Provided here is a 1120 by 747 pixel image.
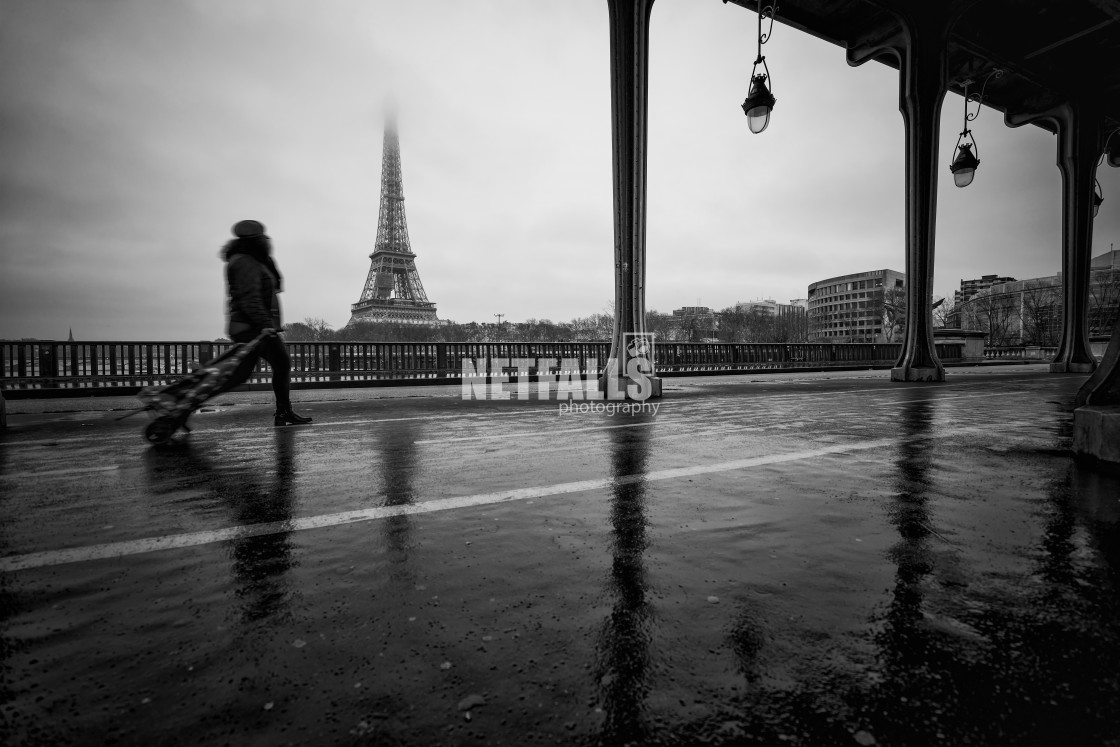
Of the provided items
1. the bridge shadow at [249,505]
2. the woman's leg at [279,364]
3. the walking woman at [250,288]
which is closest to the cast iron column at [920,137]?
the woman's leg at [279,364]

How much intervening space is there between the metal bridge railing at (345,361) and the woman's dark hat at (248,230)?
5311mm

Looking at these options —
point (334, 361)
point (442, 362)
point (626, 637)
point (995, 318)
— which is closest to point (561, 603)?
point (626, 637)

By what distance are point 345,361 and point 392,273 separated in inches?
2667

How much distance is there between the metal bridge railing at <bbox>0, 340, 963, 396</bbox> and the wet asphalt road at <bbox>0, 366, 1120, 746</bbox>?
9002 millimetres

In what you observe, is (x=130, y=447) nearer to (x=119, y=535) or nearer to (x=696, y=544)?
(x=119, y=535)

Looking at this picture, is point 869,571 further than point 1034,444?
No

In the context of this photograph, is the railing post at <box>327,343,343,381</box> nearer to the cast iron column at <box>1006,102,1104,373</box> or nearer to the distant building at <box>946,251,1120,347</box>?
the cast iron column at <box>1006,102,1104,373</box>

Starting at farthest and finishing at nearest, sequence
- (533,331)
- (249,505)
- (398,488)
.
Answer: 1. (533,331)
2. (398,488)
3. (249,505)

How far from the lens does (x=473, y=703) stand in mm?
1242

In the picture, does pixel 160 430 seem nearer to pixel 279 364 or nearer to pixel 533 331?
pixel 279 364

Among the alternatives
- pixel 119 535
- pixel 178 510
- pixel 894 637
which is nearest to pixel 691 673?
pixel 894 637

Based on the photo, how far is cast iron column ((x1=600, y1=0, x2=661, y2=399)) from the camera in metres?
9.80

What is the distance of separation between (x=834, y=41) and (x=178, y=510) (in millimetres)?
19113

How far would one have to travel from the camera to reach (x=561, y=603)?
69.5 inches
